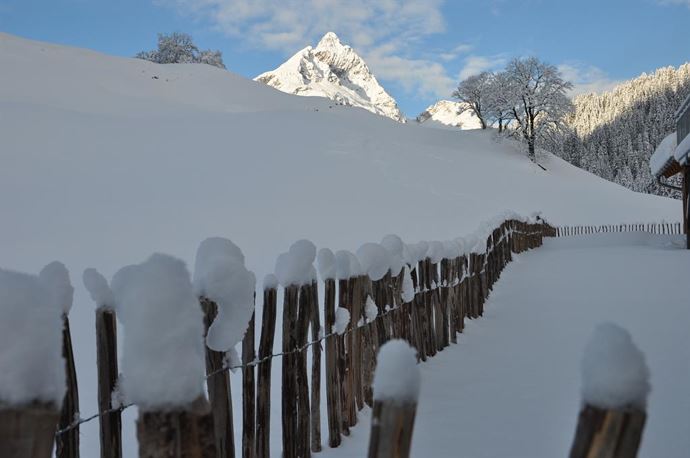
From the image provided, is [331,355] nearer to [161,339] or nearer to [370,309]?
[370,309]

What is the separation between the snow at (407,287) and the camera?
3971 mm

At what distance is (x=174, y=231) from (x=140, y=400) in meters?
9.72

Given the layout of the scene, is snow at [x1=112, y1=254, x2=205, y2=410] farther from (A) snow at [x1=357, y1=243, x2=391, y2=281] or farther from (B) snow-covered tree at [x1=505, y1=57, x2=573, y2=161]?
(B) snow-covered tree at [x1=505, y1=57, x2=573, y2=161]

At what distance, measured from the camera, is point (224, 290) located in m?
1.83

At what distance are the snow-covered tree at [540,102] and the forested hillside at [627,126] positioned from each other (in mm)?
51554

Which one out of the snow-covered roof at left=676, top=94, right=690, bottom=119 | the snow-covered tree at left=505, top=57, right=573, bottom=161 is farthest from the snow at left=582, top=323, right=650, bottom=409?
the snow-covered tree at left=505, top=57, right=573, bottom=161

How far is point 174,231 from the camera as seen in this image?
33.4 ft

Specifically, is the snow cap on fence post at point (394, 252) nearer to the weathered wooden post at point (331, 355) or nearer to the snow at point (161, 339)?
the weathered wooden post at point (331, 355)

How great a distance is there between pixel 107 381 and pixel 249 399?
0.67 m

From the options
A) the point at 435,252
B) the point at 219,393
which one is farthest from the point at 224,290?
the point at 435,252

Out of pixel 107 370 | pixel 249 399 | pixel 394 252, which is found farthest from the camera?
pixel 394 252

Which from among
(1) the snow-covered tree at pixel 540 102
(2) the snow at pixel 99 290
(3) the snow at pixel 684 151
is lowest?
(2) the snow at pixel 99 290

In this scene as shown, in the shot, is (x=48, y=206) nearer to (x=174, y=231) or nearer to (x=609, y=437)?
(x=174, y=231)

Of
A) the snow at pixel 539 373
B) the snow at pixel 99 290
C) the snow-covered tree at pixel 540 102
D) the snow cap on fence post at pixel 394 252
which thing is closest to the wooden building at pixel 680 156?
the snow at pixel 539 373
